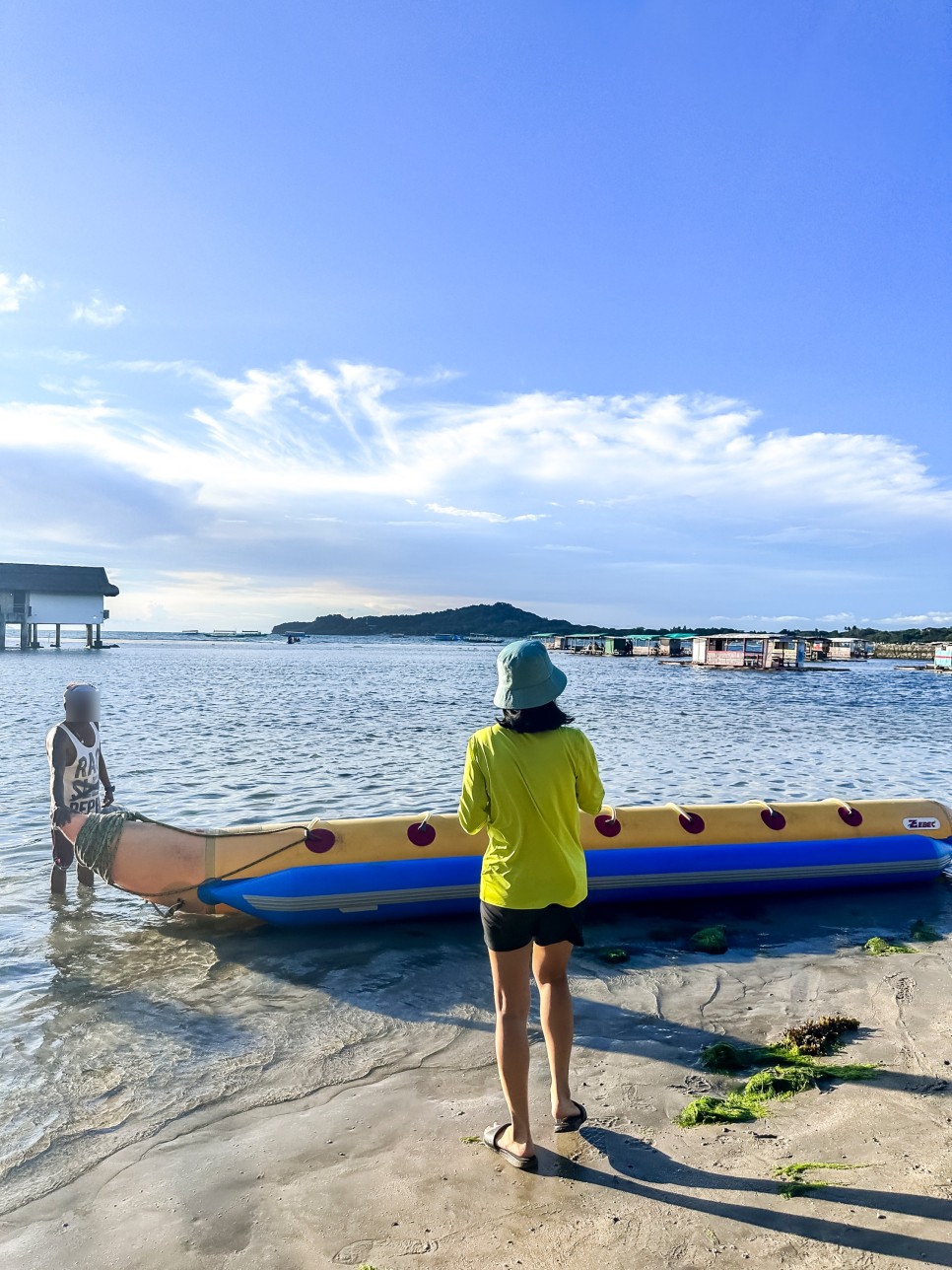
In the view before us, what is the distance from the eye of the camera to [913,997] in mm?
5254

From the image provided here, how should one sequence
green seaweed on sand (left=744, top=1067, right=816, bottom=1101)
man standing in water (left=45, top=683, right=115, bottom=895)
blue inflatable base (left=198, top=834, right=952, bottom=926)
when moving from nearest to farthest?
green seaweed on sand (left=744, top=1067, right=816, bottom=1101), blue inflatable base (left=198, top=834, right=952, bottom=926), man standing in water (left=45, top=683, right=115, bottom=895)

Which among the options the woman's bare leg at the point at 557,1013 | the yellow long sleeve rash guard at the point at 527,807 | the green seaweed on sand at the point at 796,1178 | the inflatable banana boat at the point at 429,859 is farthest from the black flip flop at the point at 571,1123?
the inflatable banana boat at the point at 429,859

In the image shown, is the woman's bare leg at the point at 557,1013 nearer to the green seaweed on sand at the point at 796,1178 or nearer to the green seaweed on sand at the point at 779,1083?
the green seaweed on sand at the point at 796,1178

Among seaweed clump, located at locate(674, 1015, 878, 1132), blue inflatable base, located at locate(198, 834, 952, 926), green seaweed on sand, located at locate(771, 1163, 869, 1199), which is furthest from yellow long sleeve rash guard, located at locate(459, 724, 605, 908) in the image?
blue inflatable base, located at locate(198, 834, 952, 926)

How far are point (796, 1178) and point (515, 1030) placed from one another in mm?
1220

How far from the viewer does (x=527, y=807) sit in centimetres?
323

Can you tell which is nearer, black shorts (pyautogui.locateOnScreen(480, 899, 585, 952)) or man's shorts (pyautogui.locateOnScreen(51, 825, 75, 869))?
black shorts (pyautogui.locateOnScreen(480, 899, 585, 952))

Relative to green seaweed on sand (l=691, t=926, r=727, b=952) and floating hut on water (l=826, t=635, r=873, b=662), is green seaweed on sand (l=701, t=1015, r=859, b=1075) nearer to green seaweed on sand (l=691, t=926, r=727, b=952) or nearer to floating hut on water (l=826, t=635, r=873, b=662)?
green seaweed on sand (l=691, t=926, r=727, b=952)

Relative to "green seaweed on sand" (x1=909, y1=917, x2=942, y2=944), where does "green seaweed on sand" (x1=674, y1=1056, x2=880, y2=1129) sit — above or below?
above

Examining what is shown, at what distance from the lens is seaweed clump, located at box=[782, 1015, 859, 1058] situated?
4500 mm

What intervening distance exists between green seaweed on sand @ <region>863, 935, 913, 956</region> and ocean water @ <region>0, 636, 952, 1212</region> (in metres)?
3.00

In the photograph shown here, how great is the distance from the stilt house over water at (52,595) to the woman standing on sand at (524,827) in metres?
67.1

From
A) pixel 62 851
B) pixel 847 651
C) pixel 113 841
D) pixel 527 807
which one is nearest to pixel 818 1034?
pixel 527 807

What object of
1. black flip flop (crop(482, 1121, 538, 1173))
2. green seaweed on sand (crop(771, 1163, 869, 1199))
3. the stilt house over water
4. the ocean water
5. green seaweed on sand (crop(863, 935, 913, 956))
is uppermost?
the stilt house over water
